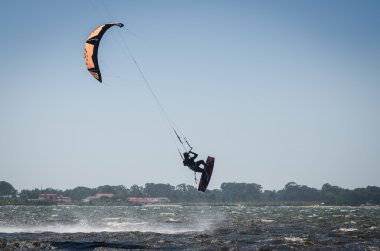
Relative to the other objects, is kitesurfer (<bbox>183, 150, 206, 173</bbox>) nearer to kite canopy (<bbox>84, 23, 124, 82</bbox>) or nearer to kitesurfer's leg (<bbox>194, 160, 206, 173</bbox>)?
kitesurfer's leg (<bbox>194, 160, 206, 173</bbox>)

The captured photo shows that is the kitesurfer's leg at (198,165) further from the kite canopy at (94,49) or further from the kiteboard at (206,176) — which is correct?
the kite canopy at (94,49)

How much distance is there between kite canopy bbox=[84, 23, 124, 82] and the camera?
1905cm

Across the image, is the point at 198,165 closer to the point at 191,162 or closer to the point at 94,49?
the point at 191,162

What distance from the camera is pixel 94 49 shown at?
19.1 meters

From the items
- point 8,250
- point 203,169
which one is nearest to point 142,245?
point 203,169

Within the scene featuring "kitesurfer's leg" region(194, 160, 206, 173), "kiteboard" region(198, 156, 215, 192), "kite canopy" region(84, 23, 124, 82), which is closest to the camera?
"kite canopy" region(84, 23, 124, 82)

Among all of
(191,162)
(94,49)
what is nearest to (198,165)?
(191,162)

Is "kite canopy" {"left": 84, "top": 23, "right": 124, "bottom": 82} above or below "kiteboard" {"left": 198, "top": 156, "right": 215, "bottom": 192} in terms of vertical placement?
above

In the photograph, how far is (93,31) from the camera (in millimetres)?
19062

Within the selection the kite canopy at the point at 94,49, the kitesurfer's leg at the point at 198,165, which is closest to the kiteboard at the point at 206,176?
the kitesurfer's leg at the point at 198,165

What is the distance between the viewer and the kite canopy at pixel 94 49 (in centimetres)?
1905

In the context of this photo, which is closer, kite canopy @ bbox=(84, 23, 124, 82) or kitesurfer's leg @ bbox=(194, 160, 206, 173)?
kite canopy @ bbox=(84, 23, 124, 82)

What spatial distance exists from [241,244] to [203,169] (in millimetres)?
3822

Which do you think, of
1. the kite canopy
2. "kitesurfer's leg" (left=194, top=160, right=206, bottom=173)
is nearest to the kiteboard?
"kitesurfer's leg" (left=194, top=160, right=206, bottom=173)
